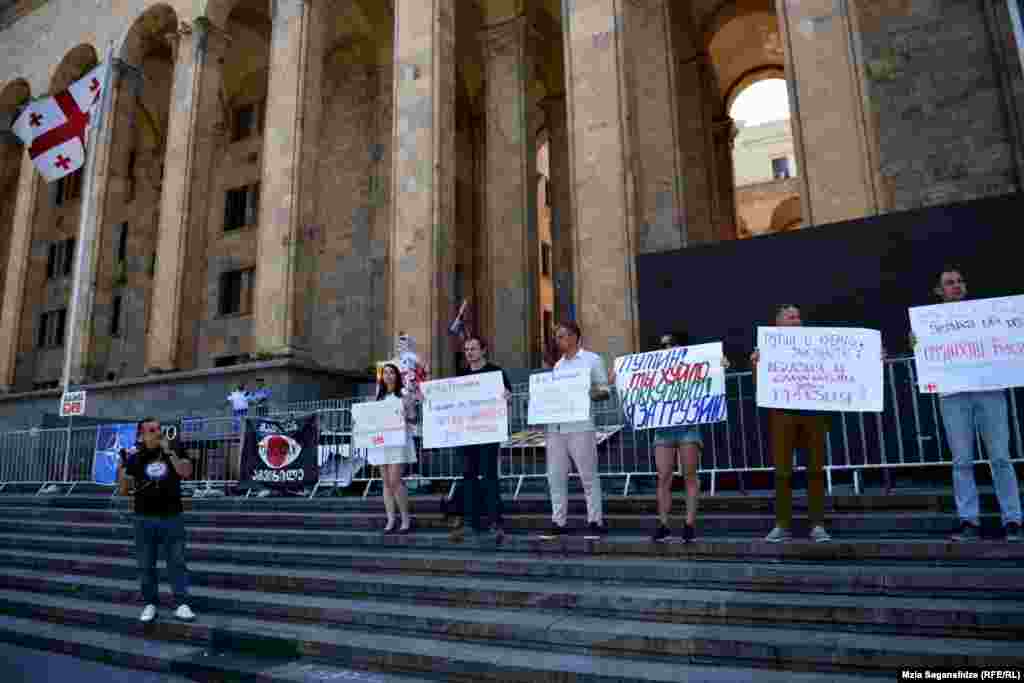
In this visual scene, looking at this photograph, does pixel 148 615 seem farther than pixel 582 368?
No

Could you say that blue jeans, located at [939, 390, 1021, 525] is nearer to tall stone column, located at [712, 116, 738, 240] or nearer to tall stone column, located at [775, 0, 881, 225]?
tall stone column, located at [775, 0, 881, 225]

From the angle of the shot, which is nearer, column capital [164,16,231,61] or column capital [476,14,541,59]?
column capital [476,14,541,59]

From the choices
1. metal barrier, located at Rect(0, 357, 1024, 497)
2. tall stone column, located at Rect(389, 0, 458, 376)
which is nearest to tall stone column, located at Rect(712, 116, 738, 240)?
tall stone column, located at Rect(389, 0, 458, 376)

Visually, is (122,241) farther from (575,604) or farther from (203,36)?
(575,604)

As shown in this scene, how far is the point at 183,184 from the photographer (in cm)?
2061

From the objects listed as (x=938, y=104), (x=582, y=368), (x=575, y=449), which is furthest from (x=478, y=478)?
(x=938, y=104)

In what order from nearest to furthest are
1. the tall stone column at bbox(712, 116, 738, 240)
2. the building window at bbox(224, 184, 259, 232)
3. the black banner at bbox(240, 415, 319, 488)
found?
the black banner at bbox(240, 415, 319, 488) < the tall stone column at bbox(712, 116, 738, 240) < the building window at bbox(224, 184, 259, 232)

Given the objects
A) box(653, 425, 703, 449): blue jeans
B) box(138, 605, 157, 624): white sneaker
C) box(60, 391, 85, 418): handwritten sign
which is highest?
box(60, 391, 85, 418): handwritten sign

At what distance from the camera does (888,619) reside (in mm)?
4434

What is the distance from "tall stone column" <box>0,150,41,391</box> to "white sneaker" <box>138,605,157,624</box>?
23.0 metres

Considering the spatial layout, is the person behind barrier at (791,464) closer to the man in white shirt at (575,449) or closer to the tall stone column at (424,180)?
the man in white shirt at (575,449)

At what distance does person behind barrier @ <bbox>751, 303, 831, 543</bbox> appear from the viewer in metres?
5.85

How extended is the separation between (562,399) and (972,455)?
138 inches

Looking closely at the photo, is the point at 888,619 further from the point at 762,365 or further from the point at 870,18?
the point at 870,18
